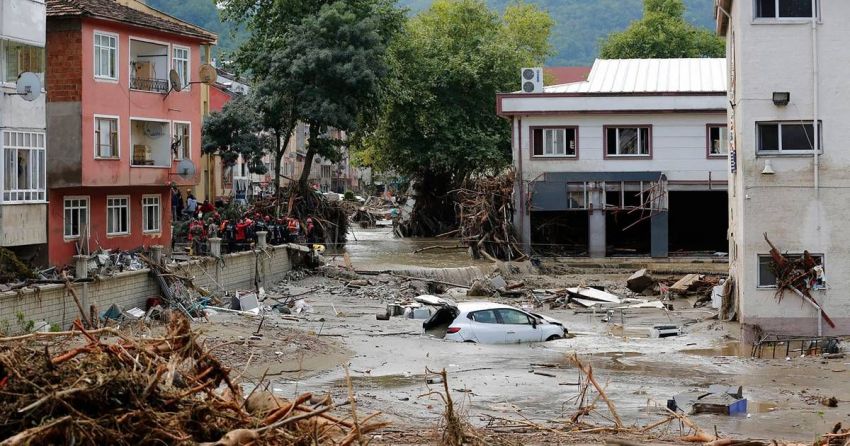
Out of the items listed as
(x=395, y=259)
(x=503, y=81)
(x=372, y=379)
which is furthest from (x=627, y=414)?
(x=503, y=81)

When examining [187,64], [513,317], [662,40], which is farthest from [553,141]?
[662,40]

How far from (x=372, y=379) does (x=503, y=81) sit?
4288 centimetres

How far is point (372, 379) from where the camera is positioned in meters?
22.1

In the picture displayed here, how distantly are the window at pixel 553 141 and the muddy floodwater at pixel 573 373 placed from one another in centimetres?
1432

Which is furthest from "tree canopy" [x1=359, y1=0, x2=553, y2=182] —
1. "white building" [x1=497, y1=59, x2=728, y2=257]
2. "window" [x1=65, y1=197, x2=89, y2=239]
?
"window" [x1=65, y1=197, x2=89, y2=239]

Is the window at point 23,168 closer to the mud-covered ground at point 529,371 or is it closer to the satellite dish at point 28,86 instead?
the satellite dish at point 28,86

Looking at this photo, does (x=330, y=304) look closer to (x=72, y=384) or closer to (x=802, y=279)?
(x=802, y=279)

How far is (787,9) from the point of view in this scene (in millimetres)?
27688

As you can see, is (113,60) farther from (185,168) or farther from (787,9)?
(787,9)

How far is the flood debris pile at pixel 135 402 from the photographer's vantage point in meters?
9.64

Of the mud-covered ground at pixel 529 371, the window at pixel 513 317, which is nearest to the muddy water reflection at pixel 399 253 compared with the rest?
the mud-covered ground at pixel 529 371

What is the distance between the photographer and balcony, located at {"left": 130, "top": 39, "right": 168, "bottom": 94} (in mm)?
37656

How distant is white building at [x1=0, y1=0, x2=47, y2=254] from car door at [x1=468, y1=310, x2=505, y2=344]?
41.0 ft

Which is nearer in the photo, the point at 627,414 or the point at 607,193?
the point at 627,414
